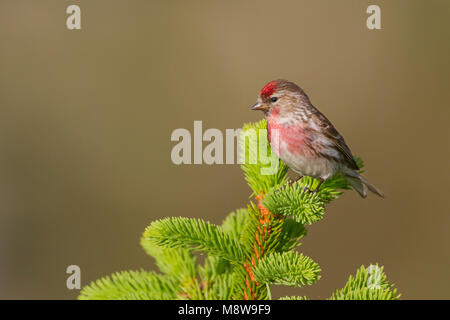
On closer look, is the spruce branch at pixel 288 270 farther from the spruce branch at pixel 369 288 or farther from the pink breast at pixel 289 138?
the pink breast at pixel 289 138

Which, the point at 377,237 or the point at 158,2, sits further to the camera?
the point at 158,2

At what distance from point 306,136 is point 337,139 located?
0.65ft

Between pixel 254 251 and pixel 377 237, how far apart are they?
4273 millimetres

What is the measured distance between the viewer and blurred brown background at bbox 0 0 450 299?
593 cm

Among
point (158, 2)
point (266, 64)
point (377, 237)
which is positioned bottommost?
point (377, 237)

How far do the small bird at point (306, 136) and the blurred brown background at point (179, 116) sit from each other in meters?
2.86

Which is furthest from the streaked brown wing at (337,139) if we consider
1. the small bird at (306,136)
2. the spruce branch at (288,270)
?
the spruce branch at (288,270)

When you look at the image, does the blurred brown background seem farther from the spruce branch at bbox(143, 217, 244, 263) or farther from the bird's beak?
the spruce branch at bbox(143, 217, 244, 263)

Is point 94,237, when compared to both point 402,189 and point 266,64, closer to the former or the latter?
point 266,64

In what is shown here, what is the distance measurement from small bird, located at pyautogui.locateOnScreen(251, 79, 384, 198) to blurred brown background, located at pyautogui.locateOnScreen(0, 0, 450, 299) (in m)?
2.86

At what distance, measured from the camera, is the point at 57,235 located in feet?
19.9

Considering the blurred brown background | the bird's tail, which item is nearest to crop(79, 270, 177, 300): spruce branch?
the bird's tail
